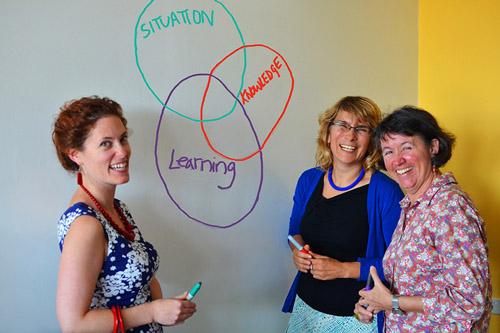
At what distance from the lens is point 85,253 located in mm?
1067

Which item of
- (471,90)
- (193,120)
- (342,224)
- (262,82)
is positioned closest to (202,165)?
(193,120)

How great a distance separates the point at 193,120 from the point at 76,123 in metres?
0.47

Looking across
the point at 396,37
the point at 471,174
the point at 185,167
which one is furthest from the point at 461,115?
the point at 185,167

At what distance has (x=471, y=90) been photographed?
2.07 m

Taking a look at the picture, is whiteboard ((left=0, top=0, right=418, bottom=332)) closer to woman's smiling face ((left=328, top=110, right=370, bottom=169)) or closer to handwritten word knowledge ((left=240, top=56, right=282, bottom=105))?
handwritten word knowledge ((left=240, top=56, right=282, bottom=105))

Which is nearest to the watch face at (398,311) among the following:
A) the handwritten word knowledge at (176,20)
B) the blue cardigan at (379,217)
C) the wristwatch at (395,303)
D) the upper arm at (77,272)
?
the wristwatch at (395,303)

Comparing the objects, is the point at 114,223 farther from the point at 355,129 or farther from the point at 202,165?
the point at 355,129

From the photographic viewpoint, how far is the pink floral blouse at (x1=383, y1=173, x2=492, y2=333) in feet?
3.85

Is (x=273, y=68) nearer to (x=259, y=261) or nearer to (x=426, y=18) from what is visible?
(x=259, y=261)

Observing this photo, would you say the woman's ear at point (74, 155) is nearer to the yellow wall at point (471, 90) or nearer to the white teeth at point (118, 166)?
the white teeth at point (118, 166)

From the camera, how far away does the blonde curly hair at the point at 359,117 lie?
1.64 meters

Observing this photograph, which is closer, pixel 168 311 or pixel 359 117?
pixel 168 311

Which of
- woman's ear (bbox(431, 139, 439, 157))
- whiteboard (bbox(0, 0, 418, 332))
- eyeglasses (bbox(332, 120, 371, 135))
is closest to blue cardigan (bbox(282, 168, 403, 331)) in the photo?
eyeglasses (bbox(332, 120, 371, 135))

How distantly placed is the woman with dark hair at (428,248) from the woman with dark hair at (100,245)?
1.79 feet
